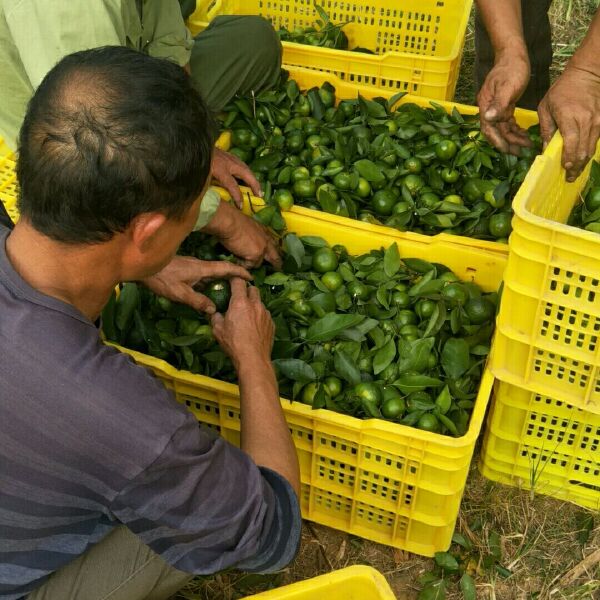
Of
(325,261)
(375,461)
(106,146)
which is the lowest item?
(375,461)

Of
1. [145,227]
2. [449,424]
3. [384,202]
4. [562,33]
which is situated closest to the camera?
[145,227]

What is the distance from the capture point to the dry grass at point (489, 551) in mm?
2395

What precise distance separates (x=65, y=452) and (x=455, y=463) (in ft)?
3.61

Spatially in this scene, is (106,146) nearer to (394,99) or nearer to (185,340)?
(185,340)

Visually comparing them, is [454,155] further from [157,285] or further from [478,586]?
[478,586]

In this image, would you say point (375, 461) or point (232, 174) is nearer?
point (375, 461)

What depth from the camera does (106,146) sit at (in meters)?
1.34

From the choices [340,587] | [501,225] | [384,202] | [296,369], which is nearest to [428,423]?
[296,369]

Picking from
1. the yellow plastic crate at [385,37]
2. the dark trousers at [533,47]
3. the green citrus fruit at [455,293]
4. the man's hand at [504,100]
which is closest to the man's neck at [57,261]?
the green citrus fruit at [455,293]

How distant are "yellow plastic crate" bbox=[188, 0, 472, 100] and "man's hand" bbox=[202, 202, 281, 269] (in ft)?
3.53

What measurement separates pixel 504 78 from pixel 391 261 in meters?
0.77

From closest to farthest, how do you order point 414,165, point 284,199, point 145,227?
1. point 145,227
2. point 284,199
3. point 414,165

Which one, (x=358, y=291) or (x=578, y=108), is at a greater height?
(x=578, y=108)

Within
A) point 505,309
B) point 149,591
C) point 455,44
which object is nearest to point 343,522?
point 149,591
